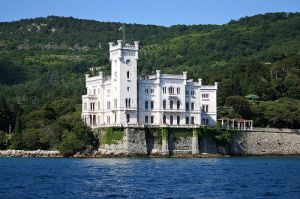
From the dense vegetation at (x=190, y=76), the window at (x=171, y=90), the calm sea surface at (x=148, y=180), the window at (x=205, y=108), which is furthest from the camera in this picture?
the window at (x=205, y=108)

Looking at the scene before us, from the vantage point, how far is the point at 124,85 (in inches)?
3337

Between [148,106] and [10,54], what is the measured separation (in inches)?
4521

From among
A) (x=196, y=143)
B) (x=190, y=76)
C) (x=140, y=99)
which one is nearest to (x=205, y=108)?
(x=196, y=143)

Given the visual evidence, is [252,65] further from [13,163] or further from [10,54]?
[10,54]

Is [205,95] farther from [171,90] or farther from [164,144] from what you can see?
[164,144]

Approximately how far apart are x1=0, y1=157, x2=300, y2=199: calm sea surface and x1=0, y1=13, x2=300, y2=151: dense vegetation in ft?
60.1

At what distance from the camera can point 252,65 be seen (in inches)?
4660

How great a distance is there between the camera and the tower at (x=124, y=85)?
84.4 meters

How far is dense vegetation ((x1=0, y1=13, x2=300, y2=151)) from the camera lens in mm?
90688

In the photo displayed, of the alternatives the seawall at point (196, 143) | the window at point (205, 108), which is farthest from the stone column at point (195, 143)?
the window at point (205, 108)

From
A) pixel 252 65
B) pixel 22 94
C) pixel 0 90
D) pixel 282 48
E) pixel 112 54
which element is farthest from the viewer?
pixel 282 48

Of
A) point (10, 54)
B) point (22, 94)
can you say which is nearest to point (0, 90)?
point (22, 94)

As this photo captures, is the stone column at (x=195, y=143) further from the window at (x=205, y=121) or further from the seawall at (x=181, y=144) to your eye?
the window at (x=205, y=121)

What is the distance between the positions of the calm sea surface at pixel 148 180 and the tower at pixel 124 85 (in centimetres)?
1291
